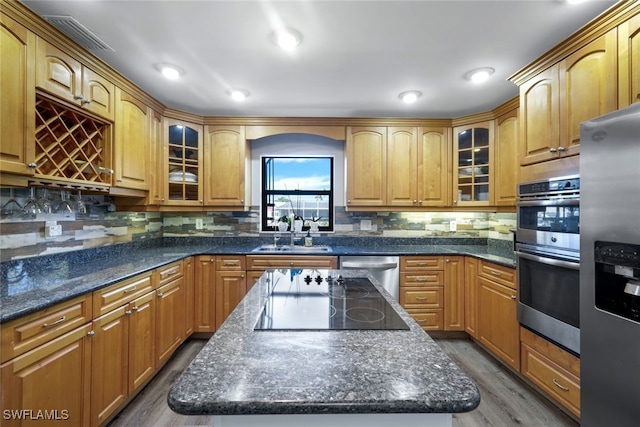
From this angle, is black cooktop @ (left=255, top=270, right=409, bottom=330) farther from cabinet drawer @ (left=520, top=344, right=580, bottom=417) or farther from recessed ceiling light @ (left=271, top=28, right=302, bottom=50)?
recessed ceiling light @ (left=271, top=28, right=302, bottom=50)

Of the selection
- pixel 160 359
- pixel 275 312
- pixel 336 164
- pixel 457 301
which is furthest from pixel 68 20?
pixel 457 301

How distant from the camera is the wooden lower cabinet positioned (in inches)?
67.2

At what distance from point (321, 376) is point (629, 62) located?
215cm

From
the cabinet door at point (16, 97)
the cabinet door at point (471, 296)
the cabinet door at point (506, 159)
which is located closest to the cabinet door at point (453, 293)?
the cabinet door at point (471, 296)

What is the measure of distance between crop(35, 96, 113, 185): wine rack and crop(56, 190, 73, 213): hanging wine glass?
0.41 ft

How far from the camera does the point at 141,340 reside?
204 cm

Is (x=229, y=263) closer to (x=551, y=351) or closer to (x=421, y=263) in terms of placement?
(x=421, y=263)

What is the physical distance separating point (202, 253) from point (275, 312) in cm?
208

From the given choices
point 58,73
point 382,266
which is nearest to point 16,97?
point 58,73

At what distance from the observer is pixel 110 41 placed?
73.6 inches

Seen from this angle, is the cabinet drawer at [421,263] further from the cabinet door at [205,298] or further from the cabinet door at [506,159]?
the cabinet door at [205,298]

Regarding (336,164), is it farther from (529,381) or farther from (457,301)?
(529,381)

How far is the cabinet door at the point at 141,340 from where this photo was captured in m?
1.93

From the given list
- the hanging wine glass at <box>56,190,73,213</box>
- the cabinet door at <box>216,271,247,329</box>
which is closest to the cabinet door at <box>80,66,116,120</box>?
the hanging wine glass at <box>56,190,73,213</box>
